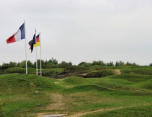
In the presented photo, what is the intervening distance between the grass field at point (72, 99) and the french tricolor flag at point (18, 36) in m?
4.11

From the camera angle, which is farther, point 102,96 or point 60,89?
point 60,89

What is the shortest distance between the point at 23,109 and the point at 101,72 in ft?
74.6

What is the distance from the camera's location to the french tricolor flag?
24.7 meters

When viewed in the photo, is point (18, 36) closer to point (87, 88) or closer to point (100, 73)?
point (87, 88)

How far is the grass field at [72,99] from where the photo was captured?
13.5 metres

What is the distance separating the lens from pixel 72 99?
19.2 metres

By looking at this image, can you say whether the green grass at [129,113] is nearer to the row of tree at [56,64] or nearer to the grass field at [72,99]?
the grass field at [72,99]

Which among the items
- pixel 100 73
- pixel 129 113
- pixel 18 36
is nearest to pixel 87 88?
pixel 18 36

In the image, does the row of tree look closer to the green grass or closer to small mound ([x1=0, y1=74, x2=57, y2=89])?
small mound ([x1=0, y1=74, x2=57, y2=89])

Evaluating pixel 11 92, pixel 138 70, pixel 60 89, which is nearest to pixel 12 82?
pixel 11 92

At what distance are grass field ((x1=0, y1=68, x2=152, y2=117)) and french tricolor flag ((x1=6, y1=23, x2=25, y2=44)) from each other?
4.11 m

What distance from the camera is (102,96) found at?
19750mm

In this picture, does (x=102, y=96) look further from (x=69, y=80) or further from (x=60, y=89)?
(x=69, y=80)

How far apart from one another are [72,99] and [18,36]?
997 centimetres
